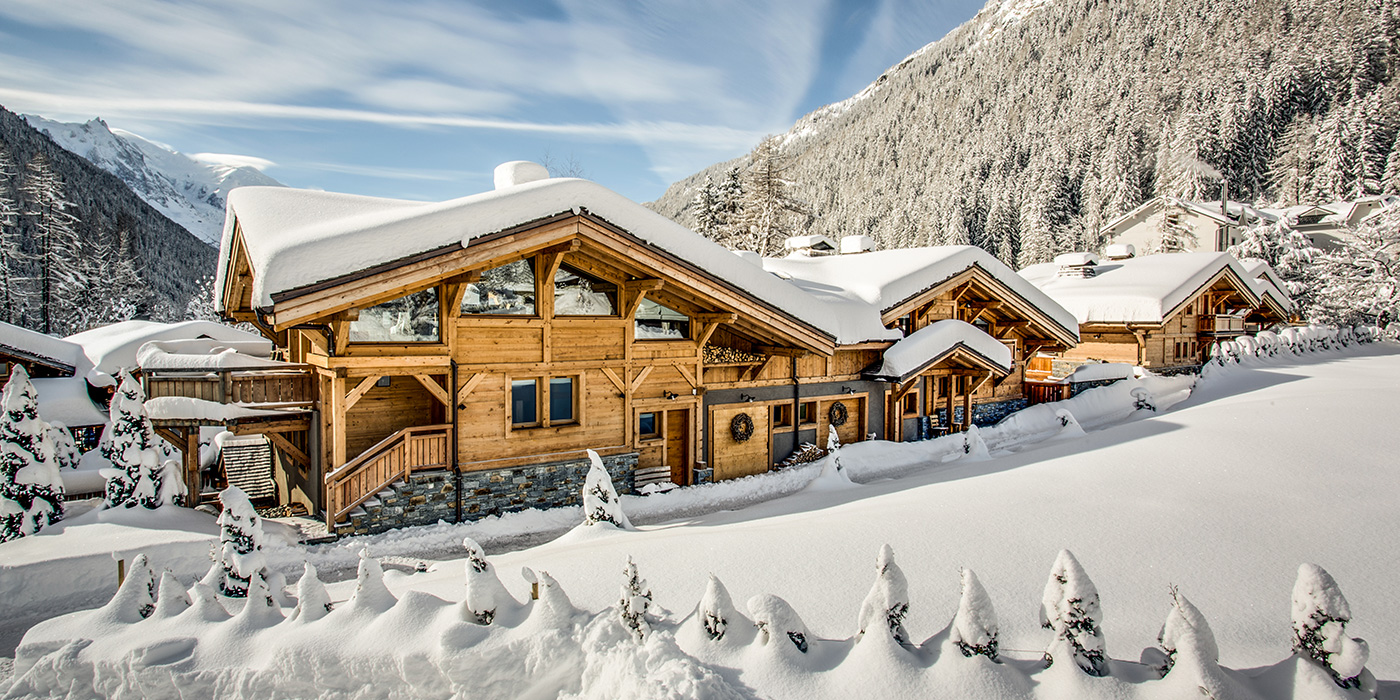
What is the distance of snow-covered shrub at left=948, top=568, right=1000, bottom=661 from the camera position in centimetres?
452

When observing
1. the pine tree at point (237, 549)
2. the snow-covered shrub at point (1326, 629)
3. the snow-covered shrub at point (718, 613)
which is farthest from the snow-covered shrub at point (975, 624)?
the pine tree at point (237, 549)

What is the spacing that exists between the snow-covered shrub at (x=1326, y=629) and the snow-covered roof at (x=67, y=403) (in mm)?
28603

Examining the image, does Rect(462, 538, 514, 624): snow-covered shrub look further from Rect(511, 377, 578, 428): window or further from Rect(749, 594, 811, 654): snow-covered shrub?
Rect(511, 377, 578, 428): window

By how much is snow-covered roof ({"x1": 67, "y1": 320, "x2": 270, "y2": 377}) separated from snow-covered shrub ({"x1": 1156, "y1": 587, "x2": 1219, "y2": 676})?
28616 millimetres

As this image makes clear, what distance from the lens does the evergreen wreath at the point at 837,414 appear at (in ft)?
59.7

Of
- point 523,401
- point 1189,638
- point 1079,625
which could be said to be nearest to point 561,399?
point 523,401

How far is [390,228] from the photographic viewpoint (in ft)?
36.3

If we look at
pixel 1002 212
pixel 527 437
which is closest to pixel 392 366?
pixel 527 437

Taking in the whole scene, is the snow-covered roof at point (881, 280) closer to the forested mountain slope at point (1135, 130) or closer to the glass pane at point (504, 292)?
the glass pane at point (504, 292)

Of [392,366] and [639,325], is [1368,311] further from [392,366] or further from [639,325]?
[392,366]

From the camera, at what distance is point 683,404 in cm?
1556

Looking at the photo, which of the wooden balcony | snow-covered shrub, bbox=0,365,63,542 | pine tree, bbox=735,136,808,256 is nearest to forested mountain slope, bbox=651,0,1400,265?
pine tree, bbox=735,136,808,256

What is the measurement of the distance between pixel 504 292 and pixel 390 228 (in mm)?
2695

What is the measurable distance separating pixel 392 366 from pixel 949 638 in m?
10.8
